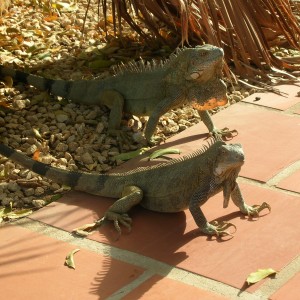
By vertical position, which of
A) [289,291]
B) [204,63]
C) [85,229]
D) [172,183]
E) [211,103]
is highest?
[204,63]

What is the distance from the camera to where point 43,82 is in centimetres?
521

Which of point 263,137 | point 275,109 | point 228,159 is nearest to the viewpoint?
point 228,159

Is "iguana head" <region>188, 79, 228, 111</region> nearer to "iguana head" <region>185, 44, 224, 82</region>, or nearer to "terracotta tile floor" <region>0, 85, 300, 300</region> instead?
"iguana head" <region>185, 44, 224, 82</region>

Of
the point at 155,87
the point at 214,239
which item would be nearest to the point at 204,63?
the point at 155,87

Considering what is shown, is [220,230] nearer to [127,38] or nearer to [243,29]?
[243,29]

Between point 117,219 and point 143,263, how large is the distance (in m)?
0.37

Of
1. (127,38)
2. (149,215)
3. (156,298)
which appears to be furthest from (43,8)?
(156,298)

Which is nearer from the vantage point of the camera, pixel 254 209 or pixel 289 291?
pixel 289 291

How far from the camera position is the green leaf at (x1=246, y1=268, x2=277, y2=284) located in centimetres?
321

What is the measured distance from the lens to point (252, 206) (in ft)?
12.5

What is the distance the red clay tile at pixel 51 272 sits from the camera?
3.21 m

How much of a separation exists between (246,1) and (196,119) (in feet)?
3.02

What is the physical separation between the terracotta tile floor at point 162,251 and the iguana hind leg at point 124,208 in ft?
0.14

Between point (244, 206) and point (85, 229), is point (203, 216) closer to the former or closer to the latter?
point (244, 206)
